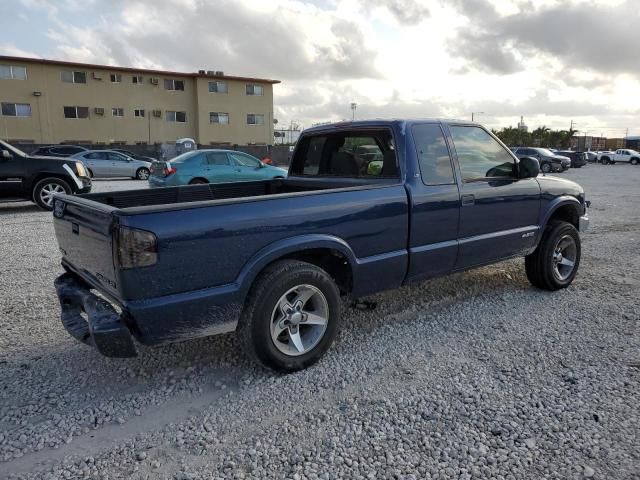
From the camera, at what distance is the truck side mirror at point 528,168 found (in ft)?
15.1

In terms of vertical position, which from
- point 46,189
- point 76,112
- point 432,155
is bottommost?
point 46,189

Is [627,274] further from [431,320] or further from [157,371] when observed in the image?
[157,371]

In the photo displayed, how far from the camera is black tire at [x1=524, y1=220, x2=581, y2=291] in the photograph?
16.7 ft

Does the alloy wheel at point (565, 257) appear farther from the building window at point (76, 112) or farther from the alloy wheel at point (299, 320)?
the building window at point (76, 112)

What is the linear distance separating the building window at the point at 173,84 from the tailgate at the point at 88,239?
129ft

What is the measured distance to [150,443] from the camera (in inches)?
106

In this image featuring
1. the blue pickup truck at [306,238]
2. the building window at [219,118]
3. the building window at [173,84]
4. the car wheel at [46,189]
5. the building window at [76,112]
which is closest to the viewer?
the blue pickup truck at [306,238]

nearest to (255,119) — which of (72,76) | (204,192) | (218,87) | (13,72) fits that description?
(218,87)

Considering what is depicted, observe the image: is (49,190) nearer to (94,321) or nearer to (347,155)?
(347,155)

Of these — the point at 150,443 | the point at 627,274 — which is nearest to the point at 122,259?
the point at 150,443

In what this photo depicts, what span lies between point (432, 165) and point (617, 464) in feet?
8.15

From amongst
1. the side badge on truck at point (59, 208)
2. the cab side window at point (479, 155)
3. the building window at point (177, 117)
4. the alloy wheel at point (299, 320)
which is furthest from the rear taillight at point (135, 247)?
the building window at point (177, 117)

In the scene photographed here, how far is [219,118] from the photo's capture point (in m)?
40.9

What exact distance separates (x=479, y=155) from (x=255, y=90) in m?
39.9
